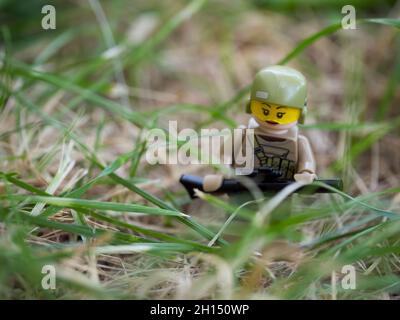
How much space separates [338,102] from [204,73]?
55 centimetres

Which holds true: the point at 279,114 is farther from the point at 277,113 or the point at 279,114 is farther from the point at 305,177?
the point at 305,177

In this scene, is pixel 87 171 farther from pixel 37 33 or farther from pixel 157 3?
pixel 157 3

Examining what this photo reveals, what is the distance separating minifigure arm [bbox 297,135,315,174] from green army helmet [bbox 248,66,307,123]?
99 millimetres

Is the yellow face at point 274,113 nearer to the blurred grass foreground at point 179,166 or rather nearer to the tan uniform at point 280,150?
the tan uniform at point 280,150

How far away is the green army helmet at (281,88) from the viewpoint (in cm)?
107

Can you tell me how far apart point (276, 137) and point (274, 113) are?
2.7 inches

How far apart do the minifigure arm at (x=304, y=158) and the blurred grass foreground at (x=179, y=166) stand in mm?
88

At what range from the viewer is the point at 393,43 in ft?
7.03

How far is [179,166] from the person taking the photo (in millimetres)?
1622

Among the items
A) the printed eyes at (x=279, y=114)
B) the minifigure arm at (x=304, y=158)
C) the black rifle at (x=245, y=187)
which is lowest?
the black rifle at (x=245, y=187)

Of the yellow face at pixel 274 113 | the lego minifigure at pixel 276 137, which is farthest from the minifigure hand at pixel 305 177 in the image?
the yellow face at pixel 274 113

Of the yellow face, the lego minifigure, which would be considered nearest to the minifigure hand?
the lego minifigure

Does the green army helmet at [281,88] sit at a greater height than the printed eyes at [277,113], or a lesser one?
greater
